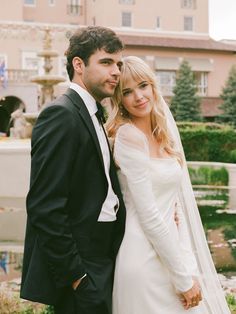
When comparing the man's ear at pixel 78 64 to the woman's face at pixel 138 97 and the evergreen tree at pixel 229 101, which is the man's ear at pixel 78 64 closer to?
the woman's face at pixel 138 97

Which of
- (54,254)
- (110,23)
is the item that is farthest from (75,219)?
(110,23)

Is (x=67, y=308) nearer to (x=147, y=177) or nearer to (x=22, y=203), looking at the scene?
(x=147, y=177)

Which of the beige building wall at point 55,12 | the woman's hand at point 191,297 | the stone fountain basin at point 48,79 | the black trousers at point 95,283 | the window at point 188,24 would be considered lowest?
the woman's hand at point 191,297

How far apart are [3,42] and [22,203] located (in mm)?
24288

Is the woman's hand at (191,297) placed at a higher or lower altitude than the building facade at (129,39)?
lower

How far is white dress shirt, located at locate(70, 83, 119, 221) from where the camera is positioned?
7.71ft

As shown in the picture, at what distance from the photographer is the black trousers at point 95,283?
2236 mm

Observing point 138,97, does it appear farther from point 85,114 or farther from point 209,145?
point 209,145

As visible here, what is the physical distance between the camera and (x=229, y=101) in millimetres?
34375

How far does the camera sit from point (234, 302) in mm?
4562

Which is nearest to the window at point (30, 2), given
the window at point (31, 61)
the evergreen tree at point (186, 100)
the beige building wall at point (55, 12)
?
the beige building wall at point (55, 12)

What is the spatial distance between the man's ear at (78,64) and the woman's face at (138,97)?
0.25 meters

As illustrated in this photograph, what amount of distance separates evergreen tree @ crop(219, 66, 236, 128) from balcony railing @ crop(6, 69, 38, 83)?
463 inches

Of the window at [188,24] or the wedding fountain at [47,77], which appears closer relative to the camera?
the wedding fountain at [47,77]
